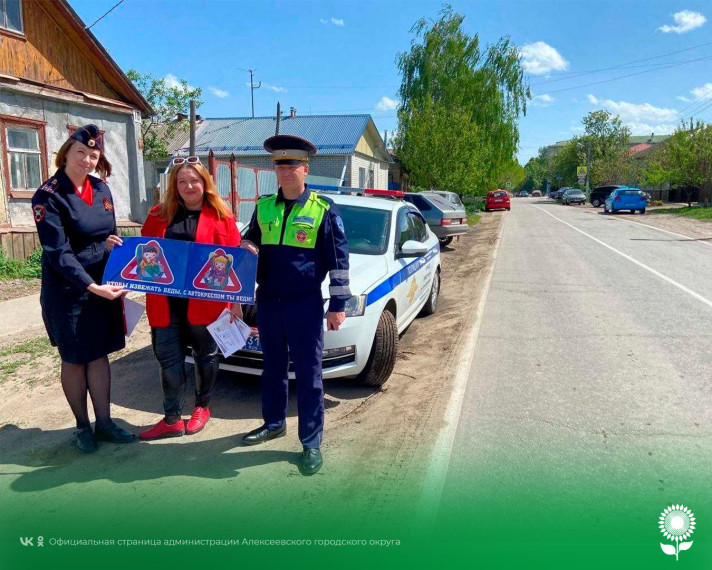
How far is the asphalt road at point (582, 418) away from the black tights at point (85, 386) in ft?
7.54

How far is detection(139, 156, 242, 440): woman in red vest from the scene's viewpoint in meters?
3.57

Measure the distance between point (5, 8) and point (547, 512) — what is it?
13.5 m

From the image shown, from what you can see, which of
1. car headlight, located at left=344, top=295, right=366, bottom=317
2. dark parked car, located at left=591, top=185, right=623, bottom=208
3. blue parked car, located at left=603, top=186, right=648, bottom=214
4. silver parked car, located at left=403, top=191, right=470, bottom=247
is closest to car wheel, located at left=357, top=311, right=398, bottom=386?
car headlight, located at left=344, top=295, right=366, bottom=317

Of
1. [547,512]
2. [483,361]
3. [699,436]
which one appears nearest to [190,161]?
[547,512]

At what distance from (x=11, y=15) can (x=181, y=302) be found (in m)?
11.3

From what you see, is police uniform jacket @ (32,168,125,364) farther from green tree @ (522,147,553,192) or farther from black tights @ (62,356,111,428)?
green tree @ (522,147,553,192)

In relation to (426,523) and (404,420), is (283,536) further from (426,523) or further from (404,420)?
(404,420)

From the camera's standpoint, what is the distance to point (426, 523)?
110 inches

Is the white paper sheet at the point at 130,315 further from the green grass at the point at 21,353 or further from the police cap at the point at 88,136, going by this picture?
the green grass at the point at 21,353

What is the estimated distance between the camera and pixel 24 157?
11.7 m

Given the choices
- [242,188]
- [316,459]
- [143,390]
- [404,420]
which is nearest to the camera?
[316,459]

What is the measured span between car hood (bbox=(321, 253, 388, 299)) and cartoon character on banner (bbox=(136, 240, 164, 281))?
1.23 metres

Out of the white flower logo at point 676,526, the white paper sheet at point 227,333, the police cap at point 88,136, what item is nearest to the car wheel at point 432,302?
the white paper sheet at point 227,333

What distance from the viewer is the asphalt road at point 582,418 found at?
2889 mm
